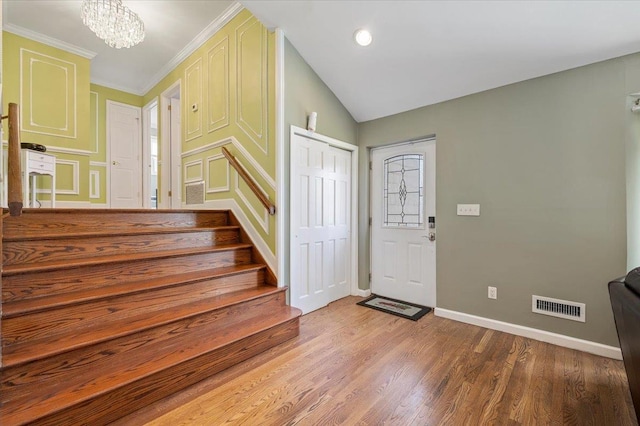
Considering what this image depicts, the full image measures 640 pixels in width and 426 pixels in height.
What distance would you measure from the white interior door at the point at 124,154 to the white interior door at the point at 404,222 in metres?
4.57

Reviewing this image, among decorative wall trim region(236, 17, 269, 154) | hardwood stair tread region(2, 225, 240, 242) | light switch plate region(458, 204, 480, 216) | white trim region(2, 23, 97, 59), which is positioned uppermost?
white trim region(2, 23, 97, 59)

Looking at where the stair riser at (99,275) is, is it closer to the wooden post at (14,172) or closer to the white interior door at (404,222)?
the wooden post at (14,172)

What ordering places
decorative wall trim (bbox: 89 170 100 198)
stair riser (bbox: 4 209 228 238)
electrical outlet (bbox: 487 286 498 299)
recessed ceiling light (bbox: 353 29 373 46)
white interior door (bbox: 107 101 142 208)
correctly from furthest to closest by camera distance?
white interior door (bbox: 107 101 142 208)
decorative wall trim (bbox: 89 170 100 198)
electrical outlet (bbox: 487 286 498 299)
recessed ceiling light (bbox: 353 29 373 46)
stair riser (bbox: 4 209 228 238)

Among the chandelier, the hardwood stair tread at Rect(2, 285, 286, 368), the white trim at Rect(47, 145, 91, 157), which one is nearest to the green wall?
the hardwood stair tread at Rect(2, 285, 286, 368)

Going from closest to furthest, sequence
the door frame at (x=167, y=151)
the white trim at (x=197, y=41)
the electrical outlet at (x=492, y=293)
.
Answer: the electrical outlet at (x=492, y=293) < the white trim at (x=197, y=41) < the door frame at (x=167, y=151)

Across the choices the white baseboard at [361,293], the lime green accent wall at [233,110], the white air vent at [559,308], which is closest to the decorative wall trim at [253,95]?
the lime green accent wall at [233,110]

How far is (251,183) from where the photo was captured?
292cm

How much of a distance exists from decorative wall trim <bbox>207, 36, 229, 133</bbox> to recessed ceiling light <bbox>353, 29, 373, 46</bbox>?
67.3 inches

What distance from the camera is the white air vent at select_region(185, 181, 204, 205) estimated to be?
3867mm

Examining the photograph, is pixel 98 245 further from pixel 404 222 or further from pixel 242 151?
pixel 404 222

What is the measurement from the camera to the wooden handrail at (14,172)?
57.1 inches

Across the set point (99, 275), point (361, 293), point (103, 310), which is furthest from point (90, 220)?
point (361, 293)

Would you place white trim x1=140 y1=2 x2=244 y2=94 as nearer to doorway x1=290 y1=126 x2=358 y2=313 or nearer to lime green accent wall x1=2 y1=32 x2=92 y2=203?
lime green accent wall x1=2 y1=32 x2=92 y2=203

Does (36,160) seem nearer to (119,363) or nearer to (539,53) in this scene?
(119,363)
